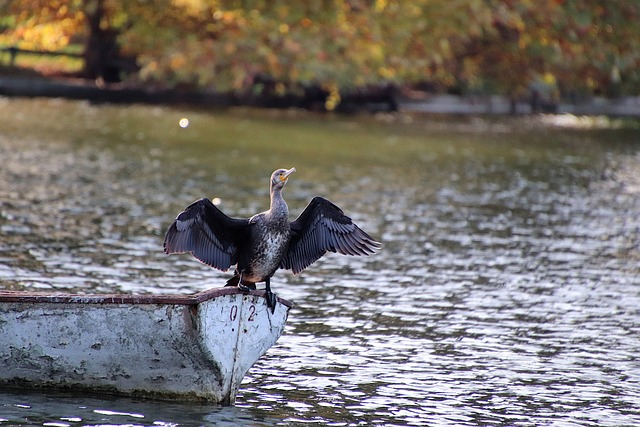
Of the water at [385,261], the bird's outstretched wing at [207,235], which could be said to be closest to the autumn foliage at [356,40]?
the water at [385,261]

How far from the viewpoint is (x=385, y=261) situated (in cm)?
2047

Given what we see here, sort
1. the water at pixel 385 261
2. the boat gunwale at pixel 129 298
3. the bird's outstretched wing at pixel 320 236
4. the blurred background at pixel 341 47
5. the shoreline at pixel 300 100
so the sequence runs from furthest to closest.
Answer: the shoreline at pixel 300 100, the blurred background at pixel 341 47, the water at pixel 385 261, the bird's outstretched wing at pixel 320 236, the boat gunwale at pixel 129 298

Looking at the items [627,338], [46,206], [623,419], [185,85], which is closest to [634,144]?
[185,85]

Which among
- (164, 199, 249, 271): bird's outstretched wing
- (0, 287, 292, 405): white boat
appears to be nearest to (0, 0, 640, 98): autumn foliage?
(164, 199, 249, 271): bird's outstretched wing

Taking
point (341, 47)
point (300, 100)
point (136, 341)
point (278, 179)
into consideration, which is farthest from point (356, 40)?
point (136, 341)

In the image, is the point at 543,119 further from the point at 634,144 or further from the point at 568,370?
the point at 568,370

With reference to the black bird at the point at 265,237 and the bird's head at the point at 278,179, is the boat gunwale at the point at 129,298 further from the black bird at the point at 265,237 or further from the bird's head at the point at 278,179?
the bird's head at the point at 278,179

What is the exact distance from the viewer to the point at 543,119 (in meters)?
51.1

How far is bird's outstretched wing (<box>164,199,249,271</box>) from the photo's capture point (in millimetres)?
11648

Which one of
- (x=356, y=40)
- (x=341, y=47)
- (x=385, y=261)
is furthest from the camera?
(x=356, y=40)

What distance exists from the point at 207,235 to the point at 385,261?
883 centimetres

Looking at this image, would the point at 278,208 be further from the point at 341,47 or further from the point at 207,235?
the point at 341,47

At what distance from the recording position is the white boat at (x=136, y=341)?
37.8 feet

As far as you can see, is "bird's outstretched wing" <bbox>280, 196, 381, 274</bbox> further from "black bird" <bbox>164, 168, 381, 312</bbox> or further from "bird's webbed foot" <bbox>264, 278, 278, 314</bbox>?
"bird's webbed foot" <bbox>264, 278, 278, 314</bbox>
